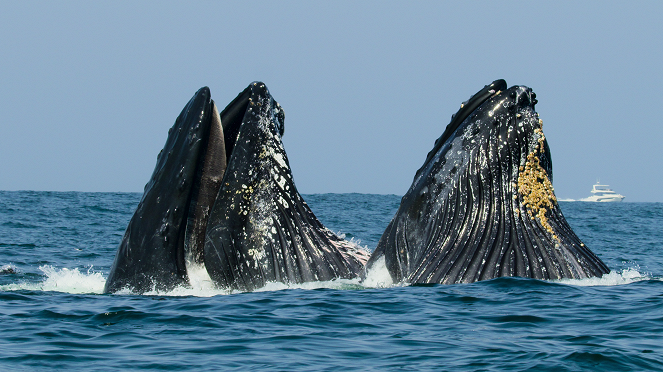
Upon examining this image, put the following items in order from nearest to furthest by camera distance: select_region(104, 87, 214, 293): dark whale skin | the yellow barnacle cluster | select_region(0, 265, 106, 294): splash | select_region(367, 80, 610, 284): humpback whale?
select_region(367, 80, 610, 284): humpback whale < the yellow barnacle cluster < select_region(104, 87, 214, 293): dark whale skin < select_region(0, 265, 106, 294): splash

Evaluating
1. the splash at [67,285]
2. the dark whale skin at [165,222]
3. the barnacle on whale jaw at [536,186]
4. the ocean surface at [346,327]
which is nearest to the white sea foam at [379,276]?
the ocean surface at [346,327]

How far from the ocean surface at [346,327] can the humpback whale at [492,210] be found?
21 cm

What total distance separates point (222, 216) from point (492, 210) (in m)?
2.80

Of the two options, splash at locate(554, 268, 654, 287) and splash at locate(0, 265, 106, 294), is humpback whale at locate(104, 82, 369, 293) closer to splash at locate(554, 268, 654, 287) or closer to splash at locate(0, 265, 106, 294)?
splash at locate(0, 265, 106, 294)

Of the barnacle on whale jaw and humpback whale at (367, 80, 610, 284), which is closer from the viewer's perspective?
humpback whale at (367, 80, 610, 284)

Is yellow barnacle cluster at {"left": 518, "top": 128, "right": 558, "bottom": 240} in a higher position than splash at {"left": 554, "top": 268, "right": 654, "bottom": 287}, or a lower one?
higher

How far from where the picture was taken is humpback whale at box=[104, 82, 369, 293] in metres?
8.20

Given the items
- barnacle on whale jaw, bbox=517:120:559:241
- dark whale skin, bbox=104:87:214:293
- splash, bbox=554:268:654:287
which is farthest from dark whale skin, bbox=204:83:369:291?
splash, bbox=554:268:654:287

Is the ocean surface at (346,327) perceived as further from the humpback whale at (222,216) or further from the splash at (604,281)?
the humpback whale at (222,216)

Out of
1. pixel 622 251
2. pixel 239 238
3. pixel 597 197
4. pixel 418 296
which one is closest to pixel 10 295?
pixel 239 238

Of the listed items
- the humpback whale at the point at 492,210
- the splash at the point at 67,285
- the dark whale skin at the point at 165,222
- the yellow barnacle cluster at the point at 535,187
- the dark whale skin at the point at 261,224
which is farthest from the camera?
the splash at the point at 67,285

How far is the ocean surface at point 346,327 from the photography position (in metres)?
5.95

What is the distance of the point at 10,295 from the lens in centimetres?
948

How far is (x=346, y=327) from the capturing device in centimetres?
717
